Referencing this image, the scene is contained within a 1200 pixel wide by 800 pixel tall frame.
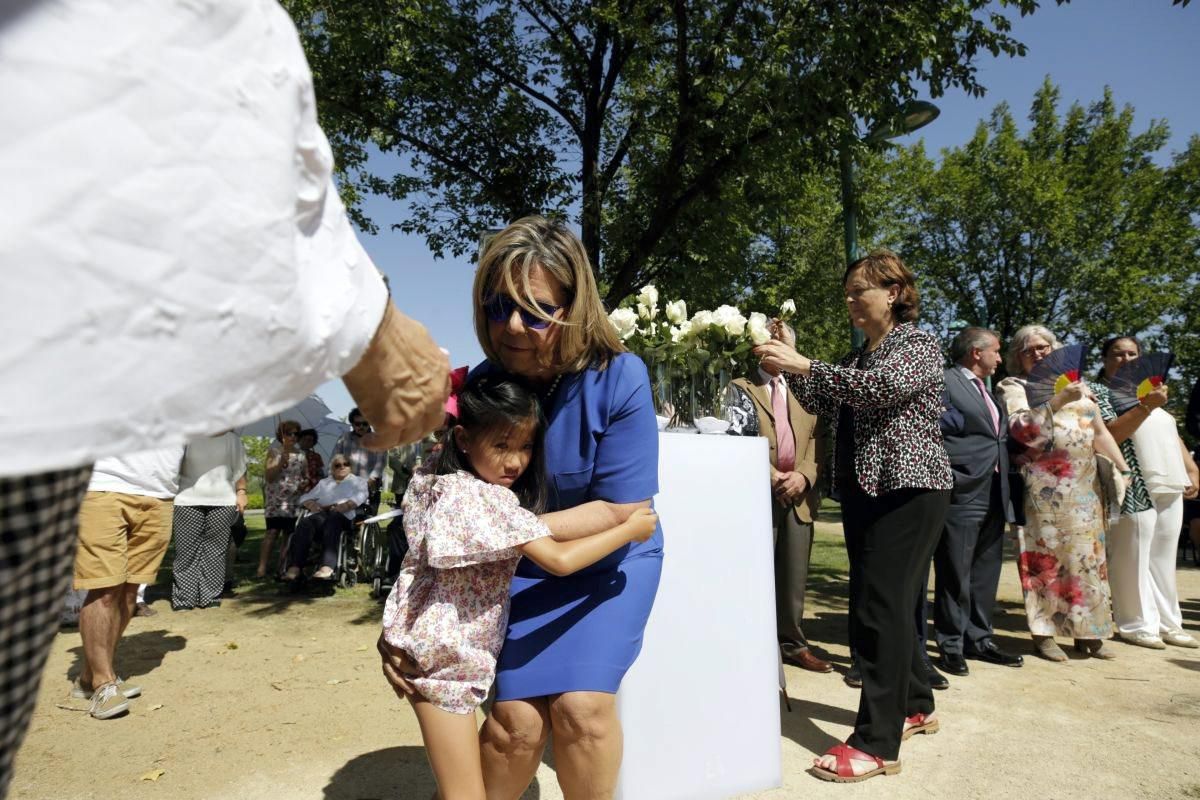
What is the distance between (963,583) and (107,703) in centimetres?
524

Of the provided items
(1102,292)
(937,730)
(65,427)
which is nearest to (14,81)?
(65,427)

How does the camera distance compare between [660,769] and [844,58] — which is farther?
[844,58]

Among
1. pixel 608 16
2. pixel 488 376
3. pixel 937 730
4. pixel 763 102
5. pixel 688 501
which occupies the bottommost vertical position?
pixel 937 730

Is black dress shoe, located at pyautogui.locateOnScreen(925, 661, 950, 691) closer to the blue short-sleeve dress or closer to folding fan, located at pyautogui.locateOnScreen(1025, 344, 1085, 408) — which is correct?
folding fan, located at pyautogui.locateOnScreen(1025, 344, 1085, 408)

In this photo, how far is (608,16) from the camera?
8.27 m

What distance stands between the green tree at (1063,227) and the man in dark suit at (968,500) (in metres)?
17.7

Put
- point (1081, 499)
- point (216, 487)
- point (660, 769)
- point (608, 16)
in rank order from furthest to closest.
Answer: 1. point (608, 16)
2. point (216, 487)
3. point (1081, 499)
4. point (660, 769)

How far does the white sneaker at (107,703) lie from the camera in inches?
169

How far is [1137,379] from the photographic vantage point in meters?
6.01

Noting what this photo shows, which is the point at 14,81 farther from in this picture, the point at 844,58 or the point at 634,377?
the point at 844,58

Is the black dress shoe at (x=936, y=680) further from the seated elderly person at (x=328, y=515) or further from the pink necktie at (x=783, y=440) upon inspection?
the seated elderly person at (x=328, y=515)

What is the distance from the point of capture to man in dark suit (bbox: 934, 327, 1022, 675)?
527cm

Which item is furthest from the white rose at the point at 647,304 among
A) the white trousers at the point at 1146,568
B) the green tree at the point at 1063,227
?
the green tree at the point at 1063,227

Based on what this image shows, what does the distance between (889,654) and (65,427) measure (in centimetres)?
336
